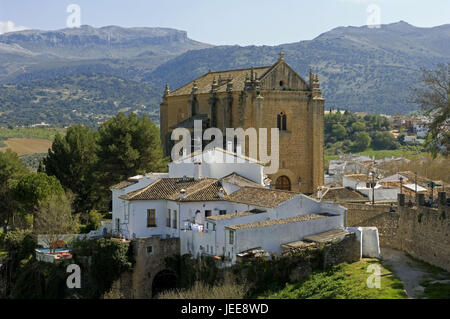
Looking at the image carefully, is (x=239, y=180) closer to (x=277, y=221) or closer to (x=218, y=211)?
(x=218, y=211)

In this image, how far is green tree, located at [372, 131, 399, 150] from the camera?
111825 millimetres

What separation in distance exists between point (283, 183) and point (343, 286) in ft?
63.3

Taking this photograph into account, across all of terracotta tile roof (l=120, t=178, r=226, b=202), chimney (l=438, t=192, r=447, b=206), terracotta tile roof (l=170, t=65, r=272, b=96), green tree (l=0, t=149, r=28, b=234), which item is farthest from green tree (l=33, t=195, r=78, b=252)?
chimney (l=438, t=192, r=447, b=206)

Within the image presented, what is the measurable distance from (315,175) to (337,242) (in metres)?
16.4

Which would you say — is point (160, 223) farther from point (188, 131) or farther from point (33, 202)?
point (188, 131)

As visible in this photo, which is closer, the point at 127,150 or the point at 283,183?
the point at 127,150

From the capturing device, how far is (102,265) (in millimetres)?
30812

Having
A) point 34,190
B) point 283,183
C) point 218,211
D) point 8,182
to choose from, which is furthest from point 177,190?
point 8,182

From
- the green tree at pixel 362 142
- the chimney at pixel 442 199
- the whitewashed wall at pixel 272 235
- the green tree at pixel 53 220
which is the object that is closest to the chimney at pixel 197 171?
the whitewashed wall at pixel 272 235

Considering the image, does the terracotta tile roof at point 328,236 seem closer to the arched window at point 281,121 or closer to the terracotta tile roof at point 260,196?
the terracotta tile roof at point 260,196

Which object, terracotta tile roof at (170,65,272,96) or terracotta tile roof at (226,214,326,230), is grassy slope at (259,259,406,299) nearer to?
terracotta tile roof at (226,214,326,230)

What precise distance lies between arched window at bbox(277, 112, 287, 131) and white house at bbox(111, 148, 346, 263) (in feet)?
26.5

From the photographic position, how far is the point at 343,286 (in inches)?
998
